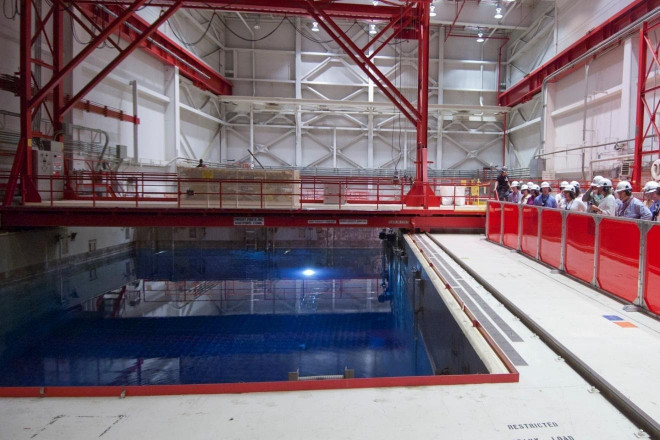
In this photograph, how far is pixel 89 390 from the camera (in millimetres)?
3078

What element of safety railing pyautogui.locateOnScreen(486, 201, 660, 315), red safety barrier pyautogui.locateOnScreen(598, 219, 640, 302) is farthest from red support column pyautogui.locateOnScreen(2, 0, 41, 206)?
red safety barrier pyautogui.locateOnScreen(598, 219, 640, 302)

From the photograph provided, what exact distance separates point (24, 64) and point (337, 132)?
18295 mm

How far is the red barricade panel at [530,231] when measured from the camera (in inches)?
322

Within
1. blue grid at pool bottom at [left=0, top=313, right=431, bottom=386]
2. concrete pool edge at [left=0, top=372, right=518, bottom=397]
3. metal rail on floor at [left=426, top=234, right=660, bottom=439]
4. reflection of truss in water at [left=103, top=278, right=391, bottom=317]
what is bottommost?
blue grid at pool bottom at [left=0, top=313, right=431, bottom=386]

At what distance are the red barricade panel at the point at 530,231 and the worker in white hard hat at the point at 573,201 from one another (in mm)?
627

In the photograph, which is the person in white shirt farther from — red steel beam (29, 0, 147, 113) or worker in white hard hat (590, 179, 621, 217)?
red steel beam (29, 0, 147, 113)

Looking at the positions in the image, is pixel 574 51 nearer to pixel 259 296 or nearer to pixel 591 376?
pixel 259 296

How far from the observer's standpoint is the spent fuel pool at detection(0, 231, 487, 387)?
21.3ft

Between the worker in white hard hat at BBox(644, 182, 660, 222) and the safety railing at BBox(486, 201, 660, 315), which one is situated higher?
the worker in white hard hat at BBox(644, 182, 660, 222)

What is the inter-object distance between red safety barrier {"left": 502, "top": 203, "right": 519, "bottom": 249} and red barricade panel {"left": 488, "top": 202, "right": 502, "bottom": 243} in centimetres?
35

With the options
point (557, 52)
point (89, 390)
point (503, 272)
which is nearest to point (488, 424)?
point (89, 390)

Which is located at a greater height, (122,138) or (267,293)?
(122,138)

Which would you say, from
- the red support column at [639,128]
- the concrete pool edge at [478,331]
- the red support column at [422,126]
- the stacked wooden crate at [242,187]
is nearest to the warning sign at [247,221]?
the stacked wooden crate at [242,187]

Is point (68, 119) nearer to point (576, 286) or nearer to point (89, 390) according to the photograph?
point (89, 390)
